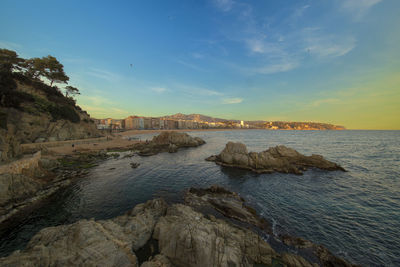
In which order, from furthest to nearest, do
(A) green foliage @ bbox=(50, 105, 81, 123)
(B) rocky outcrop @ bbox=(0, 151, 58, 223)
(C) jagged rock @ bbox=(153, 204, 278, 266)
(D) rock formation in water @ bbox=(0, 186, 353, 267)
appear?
(A) green foliage @ bbox=(50, 105, 81, 123), (B) rocky outcrop @ bbox=(0, 151, 58, 223), (C) jagged rock @ bbox=(153, 204, 278, 266), (D) rock formation in water @ bbox=(0, 186, 353, 267)

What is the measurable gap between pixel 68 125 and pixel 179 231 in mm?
44626

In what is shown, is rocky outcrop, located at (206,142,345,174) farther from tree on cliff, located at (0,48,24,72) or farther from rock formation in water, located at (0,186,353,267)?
tree on cliff, located at (0,48,24,72)

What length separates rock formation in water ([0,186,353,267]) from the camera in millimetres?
5258

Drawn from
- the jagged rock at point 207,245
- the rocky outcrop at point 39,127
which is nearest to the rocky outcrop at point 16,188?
the jagged rock at point 207,245

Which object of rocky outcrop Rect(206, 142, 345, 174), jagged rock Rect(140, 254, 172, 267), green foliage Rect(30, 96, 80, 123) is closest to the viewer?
jagged rock Rect(140, 254, 172, 267)

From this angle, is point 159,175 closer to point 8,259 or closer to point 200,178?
point 200,178

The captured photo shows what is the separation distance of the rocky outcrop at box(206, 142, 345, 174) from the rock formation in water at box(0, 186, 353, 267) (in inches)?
553

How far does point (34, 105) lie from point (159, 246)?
42415 mm

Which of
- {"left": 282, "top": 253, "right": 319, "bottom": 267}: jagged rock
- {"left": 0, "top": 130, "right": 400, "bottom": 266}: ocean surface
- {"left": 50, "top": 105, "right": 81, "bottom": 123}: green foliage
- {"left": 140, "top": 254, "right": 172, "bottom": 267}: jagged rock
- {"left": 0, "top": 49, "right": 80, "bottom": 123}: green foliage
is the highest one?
{"left": 0, "top": 49, "right": 80, "bottom": 123}: green foliage

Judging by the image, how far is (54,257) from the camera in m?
4.96

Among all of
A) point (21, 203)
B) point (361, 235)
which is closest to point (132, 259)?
point (21, 203)

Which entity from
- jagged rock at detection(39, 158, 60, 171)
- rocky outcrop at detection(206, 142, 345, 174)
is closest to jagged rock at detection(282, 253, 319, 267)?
rocky outcrop at detection(206, 142, 345, 174)

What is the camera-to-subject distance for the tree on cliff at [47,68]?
3784 centimetres

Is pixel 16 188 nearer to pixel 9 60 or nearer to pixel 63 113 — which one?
pixel 63 113
